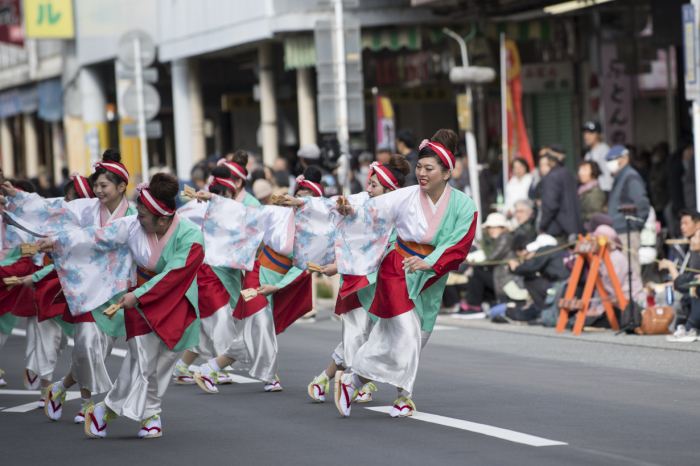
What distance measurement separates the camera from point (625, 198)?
12.6 m

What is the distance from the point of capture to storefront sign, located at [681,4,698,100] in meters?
12.4

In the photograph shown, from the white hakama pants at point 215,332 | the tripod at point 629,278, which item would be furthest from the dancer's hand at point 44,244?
the tripod at point 629,278

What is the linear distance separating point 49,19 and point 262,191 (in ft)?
69.1

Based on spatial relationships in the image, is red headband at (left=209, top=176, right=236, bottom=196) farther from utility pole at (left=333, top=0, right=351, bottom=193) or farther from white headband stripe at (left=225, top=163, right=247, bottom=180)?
utility pole at (left=333, top=0, right=351, bottom=193)

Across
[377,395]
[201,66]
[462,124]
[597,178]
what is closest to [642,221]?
[597,178]

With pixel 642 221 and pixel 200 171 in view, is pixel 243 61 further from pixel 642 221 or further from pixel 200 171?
pixel 642 221

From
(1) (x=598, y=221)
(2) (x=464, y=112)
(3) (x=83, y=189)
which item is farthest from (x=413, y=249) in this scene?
(2) (x=464, y=112)

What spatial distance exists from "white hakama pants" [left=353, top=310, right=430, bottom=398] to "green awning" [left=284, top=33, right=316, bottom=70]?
14374 mm

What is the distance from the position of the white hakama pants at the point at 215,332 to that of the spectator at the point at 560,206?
5.25 meters

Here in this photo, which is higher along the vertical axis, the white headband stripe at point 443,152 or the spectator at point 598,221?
the white headband stripe at point 443,152

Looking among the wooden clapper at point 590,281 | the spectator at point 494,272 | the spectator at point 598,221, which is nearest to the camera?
the wooden clapper at point 590,281

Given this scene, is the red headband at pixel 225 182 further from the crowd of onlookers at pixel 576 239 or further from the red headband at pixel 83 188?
the crowd of onlookers at pixel 576 239

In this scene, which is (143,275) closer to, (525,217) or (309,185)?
(309,185)

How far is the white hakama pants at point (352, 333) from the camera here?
314 inches
